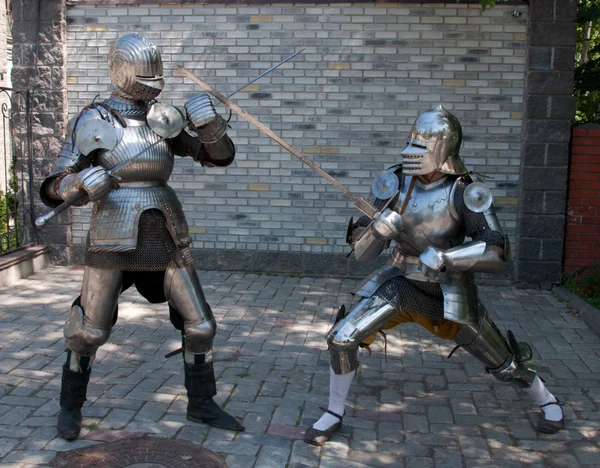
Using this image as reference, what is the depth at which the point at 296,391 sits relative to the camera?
436cm

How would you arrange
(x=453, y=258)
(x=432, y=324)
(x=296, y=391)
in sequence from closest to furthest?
(x=453, y=258) < (x=432, y=324) < (x=296, y=391)

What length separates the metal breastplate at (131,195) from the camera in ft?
11.5

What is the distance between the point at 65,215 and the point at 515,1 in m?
5.18

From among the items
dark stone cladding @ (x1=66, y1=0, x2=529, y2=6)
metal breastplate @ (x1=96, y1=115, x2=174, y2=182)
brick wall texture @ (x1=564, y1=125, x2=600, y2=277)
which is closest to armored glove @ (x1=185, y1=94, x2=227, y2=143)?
metal breastplate @ (x1=96, y1=115, x2=174, y2=182)

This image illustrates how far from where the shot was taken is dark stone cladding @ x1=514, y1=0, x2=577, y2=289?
6.75m

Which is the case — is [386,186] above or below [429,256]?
above

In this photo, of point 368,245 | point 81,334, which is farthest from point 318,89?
point 81,334

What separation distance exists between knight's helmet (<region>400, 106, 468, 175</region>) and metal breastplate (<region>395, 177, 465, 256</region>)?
0.37ft

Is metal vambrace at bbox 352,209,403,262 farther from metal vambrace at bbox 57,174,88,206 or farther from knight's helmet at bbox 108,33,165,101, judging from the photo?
metal vambrace at bbox 57,174,88,206

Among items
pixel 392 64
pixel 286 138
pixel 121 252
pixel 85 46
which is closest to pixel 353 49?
pixel 392 64

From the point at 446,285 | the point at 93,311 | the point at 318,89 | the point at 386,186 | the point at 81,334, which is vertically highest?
the point at 318,89

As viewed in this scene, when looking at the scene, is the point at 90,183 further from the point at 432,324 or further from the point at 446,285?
the point at 432,324

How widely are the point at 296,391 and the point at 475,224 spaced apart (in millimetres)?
1618

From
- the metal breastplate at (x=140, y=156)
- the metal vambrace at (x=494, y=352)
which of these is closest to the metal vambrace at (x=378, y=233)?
the metal vambrace at (x=494, y=352)
